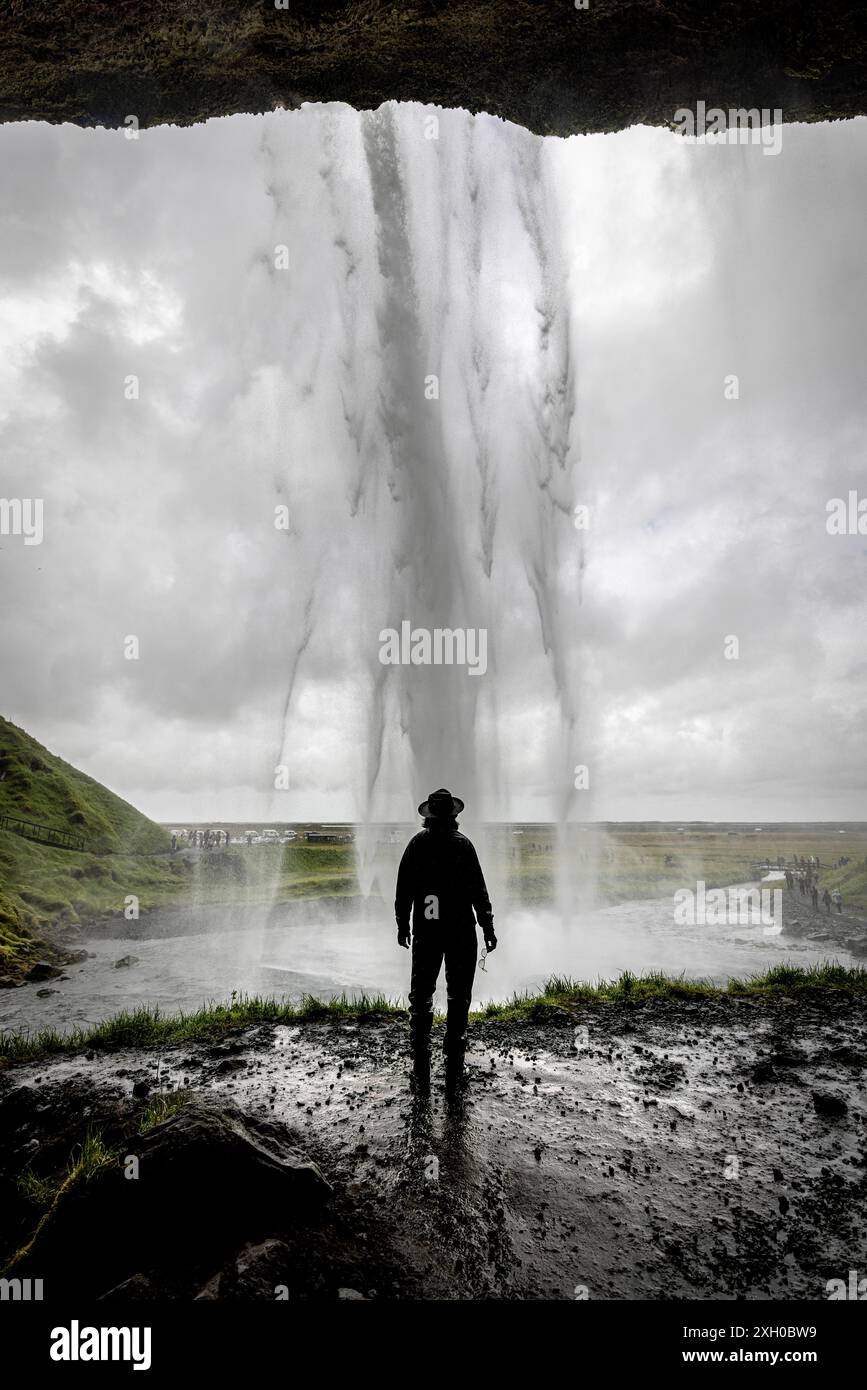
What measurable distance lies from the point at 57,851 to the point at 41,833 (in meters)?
1.86

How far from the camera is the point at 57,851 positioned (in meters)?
29.5

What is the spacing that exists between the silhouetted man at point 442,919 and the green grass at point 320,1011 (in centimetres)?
241

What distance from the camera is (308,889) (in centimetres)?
3422

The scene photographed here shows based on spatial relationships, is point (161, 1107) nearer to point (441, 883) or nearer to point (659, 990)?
point (441, 883)

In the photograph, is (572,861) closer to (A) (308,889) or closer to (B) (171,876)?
(A) (308,889)

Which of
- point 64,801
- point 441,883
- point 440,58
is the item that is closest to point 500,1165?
point 441,883

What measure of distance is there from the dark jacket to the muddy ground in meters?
1.59

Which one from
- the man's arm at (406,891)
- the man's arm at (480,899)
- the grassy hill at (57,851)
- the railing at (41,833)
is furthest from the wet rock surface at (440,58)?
the railing at (41,833)

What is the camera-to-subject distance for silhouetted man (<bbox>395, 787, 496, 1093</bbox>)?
233 inches

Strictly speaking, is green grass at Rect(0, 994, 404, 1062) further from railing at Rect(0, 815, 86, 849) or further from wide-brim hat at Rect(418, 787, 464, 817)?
railing at Rect(0, 815, 86, 849)

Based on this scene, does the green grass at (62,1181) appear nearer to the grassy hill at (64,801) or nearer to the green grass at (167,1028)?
the green grass at (167,1028)

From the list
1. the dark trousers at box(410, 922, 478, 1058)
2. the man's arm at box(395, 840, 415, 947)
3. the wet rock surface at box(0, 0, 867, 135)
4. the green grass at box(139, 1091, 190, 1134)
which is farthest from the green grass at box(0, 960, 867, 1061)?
the wet rock surface at box(0, 0, 867, 135)
